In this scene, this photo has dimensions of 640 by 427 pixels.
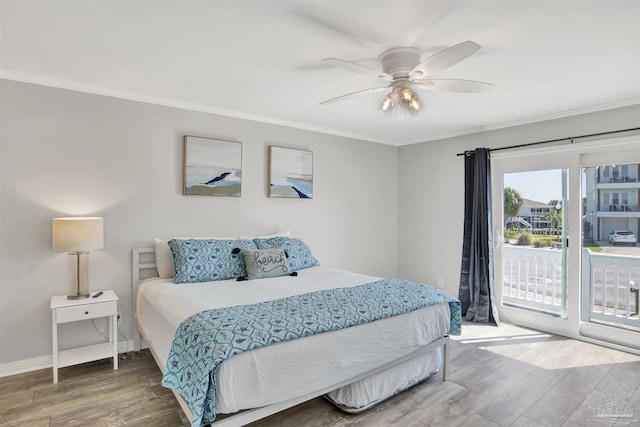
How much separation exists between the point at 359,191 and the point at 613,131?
2.85 m

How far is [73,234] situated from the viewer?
2.75 metres

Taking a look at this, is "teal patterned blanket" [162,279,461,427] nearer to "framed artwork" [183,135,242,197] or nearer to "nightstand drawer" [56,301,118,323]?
"nightstand drawer" [56,301,118,323]

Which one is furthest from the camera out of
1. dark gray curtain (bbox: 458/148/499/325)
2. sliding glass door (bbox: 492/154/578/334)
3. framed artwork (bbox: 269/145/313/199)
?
dark gray curtain (bbox: 458/148/499/325)

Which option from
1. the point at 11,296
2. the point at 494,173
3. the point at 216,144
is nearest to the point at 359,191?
the point at 494,173

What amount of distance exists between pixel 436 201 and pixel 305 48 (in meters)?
3.29

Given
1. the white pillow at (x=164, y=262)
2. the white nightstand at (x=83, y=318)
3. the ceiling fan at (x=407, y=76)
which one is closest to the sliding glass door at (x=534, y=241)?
the ceiling fan at (x=407, y=76)

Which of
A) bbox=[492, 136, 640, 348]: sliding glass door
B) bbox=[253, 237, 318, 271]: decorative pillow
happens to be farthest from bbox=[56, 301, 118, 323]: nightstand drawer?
bbox=[492, 136, 640, 348]: sliding glass door

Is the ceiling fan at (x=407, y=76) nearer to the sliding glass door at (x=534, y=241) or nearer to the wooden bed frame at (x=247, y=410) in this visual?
the wooden bed frame at (x=247, y=410)

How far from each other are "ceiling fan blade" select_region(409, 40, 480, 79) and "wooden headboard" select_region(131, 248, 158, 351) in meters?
2.83

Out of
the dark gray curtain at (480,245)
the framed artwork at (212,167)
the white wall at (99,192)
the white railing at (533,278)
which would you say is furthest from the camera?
the dark gray curtain at (480,245)

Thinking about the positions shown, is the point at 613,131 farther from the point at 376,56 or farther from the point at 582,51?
the point at 376,56

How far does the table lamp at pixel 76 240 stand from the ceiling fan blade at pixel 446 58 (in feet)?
8.88

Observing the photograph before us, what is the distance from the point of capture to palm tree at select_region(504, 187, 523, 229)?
426cm

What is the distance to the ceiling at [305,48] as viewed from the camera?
75.3 inches
